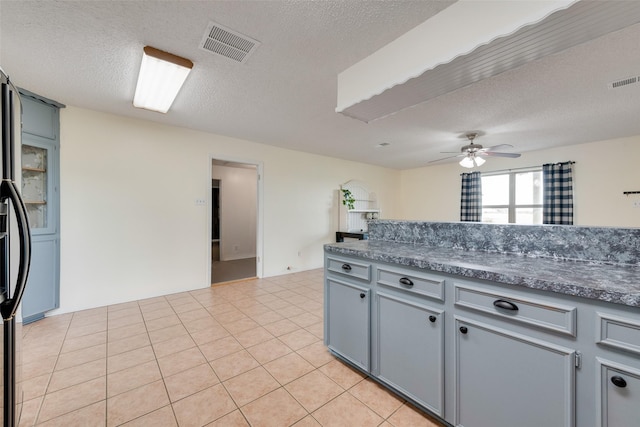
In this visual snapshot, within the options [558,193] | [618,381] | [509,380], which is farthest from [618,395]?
[558,193]

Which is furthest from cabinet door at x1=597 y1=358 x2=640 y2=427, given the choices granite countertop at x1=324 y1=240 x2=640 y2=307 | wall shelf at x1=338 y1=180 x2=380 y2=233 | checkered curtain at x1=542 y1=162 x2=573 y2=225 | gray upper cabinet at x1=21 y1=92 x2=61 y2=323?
checkered curtain at x1=542 y1=162 x2=573 y2=225

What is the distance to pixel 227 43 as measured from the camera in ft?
6.09

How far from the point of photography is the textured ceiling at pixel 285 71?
158 cm

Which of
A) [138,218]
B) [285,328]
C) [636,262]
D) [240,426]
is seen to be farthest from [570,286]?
[138,218]

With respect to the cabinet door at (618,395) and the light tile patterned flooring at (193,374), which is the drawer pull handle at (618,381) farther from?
the light tile patterned flooring at (193,374)

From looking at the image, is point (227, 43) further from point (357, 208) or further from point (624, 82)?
point (357, 208)

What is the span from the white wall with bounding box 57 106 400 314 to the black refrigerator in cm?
225

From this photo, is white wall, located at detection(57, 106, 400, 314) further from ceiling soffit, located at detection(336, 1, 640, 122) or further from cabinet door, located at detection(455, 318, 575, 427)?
cabinet door, located at detection(455, 318, 575, 427)

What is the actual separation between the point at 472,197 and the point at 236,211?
5.65 metres

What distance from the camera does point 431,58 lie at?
162 cm

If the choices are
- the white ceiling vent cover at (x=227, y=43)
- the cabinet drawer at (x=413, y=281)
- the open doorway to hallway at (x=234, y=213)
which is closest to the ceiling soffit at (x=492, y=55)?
the white ceiling vent cover at (x=227, y=43)

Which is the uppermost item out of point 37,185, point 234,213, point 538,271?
point 37,185

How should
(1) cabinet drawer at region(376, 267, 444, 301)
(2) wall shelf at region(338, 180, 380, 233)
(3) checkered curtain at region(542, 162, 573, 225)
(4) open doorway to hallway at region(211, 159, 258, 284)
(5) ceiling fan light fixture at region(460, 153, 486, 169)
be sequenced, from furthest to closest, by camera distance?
1. (4) open doorway to hallway at region(211, 159, 258, 284)
2. (2) wall shelf at region(338, 180, 380, 233)
3. (3) checkered curtain at region(542, 162, 573, 225)
4. (5) ceiling fan light fixture at region(460, 153, 486, 169)
5. (1) cabinet drawer at region(376, 267, 444, 301)

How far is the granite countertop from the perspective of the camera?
0.95 m
